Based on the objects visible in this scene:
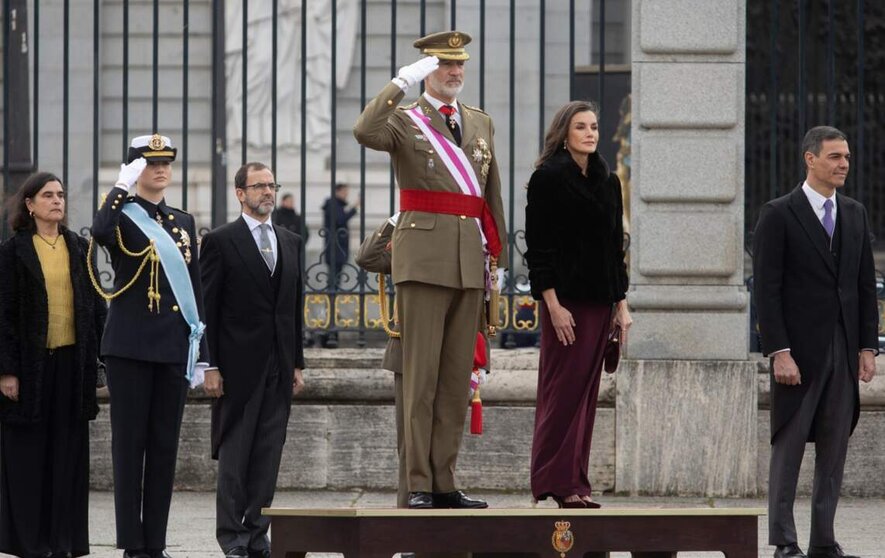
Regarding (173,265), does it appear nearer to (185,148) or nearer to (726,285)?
(185,148)

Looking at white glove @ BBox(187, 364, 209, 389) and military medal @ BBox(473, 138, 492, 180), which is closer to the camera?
military medal @ BBox(473, 138, 492, 180)

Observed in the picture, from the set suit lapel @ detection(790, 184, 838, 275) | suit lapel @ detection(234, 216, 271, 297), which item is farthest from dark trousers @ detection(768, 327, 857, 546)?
suit lapel @ detection(234, 216, 271, 297)

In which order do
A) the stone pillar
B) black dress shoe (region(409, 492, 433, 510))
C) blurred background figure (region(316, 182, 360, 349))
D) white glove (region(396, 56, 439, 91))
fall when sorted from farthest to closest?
blurred background figure (region(316, 182, 360, 349))
the stone pillar
black dress shoe (region(409, 492, 433, 510))
white glove (region(396, 56, 439, 91))

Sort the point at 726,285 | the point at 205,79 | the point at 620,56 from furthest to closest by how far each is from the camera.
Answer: the point at 620,56 → the point at 205,79 → the point at 726,285

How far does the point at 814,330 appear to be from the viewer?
7797 millimetres

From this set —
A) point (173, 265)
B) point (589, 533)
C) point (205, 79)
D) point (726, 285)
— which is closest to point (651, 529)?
point (589, 533)

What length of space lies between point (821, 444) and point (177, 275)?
2770mm

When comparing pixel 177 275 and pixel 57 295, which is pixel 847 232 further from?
pixel 57 295

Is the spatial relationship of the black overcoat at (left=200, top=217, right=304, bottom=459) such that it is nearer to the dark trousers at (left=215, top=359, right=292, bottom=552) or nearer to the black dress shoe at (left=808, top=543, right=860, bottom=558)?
the dark trousers at (left=215, top=359, right=292, bottom=552)

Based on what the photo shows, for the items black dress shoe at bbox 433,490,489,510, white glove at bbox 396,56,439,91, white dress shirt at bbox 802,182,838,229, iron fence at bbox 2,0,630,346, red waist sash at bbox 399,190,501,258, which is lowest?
black dress shoe at bbox 433,490,489,510

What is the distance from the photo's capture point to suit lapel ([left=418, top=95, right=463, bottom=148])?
23.0 feet

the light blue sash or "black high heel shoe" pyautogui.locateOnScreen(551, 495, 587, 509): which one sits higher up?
the light blue sash

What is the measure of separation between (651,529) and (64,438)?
2.62 m

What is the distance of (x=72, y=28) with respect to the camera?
18.2 m
